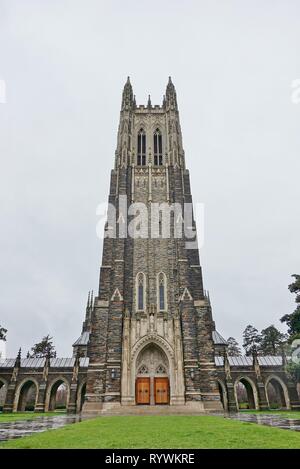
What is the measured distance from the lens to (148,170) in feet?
113

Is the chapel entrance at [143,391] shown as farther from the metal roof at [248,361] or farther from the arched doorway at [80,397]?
the metal roof at [248,361]

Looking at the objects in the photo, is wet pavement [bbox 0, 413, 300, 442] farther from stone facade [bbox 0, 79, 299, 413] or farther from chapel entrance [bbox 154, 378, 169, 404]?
chapel entrance [bbox 154, 378, 169, 404]

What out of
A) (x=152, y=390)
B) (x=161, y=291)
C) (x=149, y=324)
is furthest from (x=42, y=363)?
(x=161, y=291)

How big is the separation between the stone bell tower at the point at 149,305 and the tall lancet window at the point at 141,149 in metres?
0.92

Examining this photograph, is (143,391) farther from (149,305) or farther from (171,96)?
(171,96)

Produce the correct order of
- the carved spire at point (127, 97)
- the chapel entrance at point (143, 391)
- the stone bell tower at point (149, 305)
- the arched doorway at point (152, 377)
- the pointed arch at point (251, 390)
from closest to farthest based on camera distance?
the stone bell tower at point (149, 305), the chapel entrance at point (143, 391), the arched doorway at point (152, 377), the pointed arch at point (251, 390), the carved spire at point (127, 97)

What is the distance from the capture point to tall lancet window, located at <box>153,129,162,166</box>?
36562 millimetres

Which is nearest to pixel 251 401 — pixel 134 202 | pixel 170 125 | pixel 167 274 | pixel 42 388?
pixel 167 274

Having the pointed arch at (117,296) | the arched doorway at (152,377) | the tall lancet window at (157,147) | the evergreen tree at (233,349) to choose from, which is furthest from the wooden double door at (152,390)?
the evergreen tree at (233,349)

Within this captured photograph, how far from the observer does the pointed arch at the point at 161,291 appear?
90.5 feet

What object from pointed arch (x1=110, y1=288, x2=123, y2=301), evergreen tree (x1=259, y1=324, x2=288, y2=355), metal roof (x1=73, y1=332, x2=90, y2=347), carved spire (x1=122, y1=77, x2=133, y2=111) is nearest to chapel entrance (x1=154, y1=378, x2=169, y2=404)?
pointed arch (x1=110, y1=288, x2=123, y2=301)

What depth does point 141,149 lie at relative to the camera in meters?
37.5
